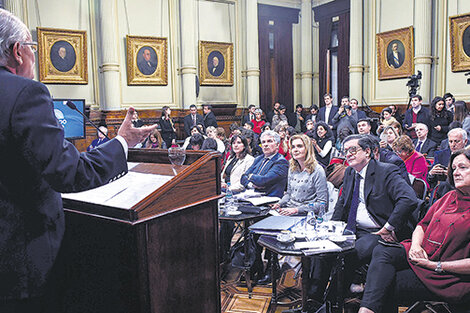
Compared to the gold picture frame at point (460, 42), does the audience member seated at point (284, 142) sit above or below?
below

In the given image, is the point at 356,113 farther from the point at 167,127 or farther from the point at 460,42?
the point at 167,127

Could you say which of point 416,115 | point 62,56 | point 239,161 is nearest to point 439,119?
point 416,115

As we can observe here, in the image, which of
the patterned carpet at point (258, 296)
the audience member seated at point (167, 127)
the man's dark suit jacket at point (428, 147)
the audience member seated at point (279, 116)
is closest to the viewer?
the patterned carpet at point (258, 296)

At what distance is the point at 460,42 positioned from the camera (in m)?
8.99

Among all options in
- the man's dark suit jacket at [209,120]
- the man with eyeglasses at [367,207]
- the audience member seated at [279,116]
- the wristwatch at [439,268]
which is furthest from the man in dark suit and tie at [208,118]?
the wristwatch at [439,268]

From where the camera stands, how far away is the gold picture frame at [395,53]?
994 cm

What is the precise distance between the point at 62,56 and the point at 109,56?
3.26 feet

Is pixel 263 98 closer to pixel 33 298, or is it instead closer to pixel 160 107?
pixel 160 107

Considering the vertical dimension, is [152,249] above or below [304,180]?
above

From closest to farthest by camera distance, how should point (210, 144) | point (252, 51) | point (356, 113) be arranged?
point (210, 144), point (356, 113), point (252, 51)

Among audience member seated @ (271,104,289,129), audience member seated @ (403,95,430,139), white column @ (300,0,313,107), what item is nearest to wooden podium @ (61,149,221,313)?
audience member seated @ (403,95,430,139)

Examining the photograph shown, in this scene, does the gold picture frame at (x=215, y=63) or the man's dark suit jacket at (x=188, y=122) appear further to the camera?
the gold picture frame at (x=215, y=63)

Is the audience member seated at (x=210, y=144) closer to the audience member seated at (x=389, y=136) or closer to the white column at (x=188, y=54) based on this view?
the audience member seated at (x=389, y=136)

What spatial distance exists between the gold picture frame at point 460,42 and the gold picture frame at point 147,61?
655 centimetres
